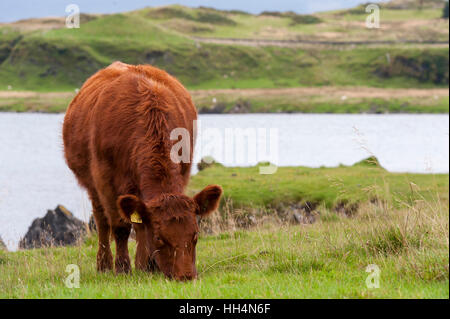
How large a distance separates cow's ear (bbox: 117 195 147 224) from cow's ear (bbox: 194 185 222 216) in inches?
27.3

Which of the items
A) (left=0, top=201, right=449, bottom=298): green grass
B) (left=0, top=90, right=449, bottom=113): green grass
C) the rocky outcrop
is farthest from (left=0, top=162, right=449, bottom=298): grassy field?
(left=0, top=90, right=449, bottom=113): green grass

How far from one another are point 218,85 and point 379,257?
155m

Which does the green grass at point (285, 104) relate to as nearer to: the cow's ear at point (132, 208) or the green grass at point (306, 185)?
the green grass at point (306, 185)

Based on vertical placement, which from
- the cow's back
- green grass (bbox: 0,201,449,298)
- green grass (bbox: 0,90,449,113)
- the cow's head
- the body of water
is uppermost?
the cow's back

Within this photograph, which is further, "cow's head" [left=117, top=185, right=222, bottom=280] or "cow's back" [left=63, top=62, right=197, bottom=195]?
"cow's back" [left=63, top=62, right=197, bottom=195]

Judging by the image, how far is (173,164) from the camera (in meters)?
7.45

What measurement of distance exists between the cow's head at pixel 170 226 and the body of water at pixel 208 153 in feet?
20.8

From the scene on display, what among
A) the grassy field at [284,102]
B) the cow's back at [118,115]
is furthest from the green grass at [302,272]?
the grassy field at [284,102]

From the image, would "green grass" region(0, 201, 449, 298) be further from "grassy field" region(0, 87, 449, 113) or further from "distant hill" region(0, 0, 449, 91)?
"distant hill" region(0, 0, 449, 91)

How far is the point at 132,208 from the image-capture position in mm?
6969

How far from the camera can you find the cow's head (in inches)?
269

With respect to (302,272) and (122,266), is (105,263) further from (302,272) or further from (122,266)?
(302,272)

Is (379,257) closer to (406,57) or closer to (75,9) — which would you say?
(75,9)

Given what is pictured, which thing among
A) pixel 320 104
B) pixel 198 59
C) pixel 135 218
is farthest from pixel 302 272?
pixel 198 59
